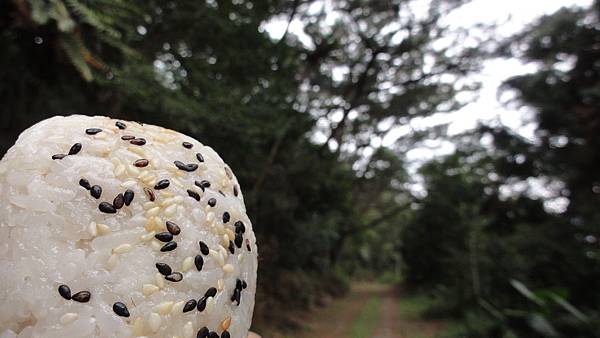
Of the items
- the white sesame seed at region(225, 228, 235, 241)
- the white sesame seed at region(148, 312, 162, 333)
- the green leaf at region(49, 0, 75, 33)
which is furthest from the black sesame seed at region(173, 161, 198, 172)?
the green leaf at region(49, 0, 75, 33)

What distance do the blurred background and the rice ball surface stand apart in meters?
1.47

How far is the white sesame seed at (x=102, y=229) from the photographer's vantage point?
3.40ft

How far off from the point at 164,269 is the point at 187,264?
6 cm

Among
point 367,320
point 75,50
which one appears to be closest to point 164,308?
point 75,50

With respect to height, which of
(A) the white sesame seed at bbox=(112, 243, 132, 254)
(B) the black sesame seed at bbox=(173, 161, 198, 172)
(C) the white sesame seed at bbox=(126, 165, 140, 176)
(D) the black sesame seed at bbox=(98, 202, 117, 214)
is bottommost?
(A) the white sesame seed at bbox=(112, 243, 132, 254)

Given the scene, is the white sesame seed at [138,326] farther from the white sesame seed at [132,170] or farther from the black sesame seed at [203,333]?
the white sesame seed at [132,170]

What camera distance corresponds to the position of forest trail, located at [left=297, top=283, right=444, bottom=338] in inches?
368

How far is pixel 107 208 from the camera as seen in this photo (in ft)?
3.47

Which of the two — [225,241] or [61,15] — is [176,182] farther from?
[61,15]

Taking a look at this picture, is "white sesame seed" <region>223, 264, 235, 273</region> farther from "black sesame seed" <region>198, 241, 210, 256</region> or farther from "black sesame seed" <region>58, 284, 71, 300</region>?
"black sesame seed" <region>58, 284, 71, 300</region>

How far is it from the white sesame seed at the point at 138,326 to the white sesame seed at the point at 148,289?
0.06 metres

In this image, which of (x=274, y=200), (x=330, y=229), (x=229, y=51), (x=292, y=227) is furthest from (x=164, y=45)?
(x=330, y=229)

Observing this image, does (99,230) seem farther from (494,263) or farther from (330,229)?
(330,229)

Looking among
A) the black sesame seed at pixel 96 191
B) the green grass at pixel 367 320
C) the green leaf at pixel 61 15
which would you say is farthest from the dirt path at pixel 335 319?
the black sesame seed at pixel 96 191
